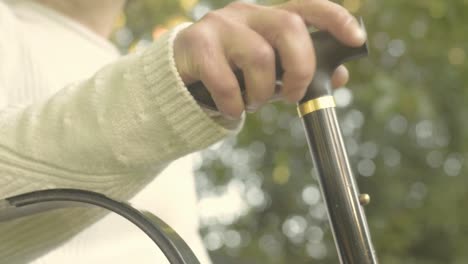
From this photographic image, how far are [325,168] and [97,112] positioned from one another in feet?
0.47

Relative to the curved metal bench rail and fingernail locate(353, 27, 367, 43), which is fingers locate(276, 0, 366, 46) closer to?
Result: fingernail locate(353, 27, 367, 43)

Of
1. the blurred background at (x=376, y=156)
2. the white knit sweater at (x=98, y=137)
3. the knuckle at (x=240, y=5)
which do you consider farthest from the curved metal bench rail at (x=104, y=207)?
the blurred background at (x=376, y=156)

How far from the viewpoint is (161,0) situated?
4.75 feet

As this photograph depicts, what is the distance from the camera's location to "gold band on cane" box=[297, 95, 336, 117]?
0.33 m

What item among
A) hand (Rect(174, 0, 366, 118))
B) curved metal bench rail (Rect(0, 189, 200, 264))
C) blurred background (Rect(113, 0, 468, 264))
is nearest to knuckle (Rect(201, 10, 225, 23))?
hand (Rect(174, 0, 366, 118))

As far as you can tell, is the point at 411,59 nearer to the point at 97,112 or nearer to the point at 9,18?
the point at 9,18

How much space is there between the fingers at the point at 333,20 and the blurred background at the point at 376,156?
92 cm

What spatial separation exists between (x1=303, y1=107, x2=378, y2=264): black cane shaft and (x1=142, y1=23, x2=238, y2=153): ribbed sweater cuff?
6 cm

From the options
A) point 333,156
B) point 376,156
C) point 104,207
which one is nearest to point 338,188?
point 333,156

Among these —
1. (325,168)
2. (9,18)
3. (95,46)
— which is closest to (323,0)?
(325,168)

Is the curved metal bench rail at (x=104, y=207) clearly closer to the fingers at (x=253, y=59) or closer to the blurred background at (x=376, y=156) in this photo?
the fingers at (x=253, y=59)

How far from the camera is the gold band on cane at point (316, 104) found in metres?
0.33

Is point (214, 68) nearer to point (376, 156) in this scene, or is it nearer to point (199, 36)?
point (199, 36)

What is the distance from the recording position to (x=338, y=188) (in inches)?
12.5
